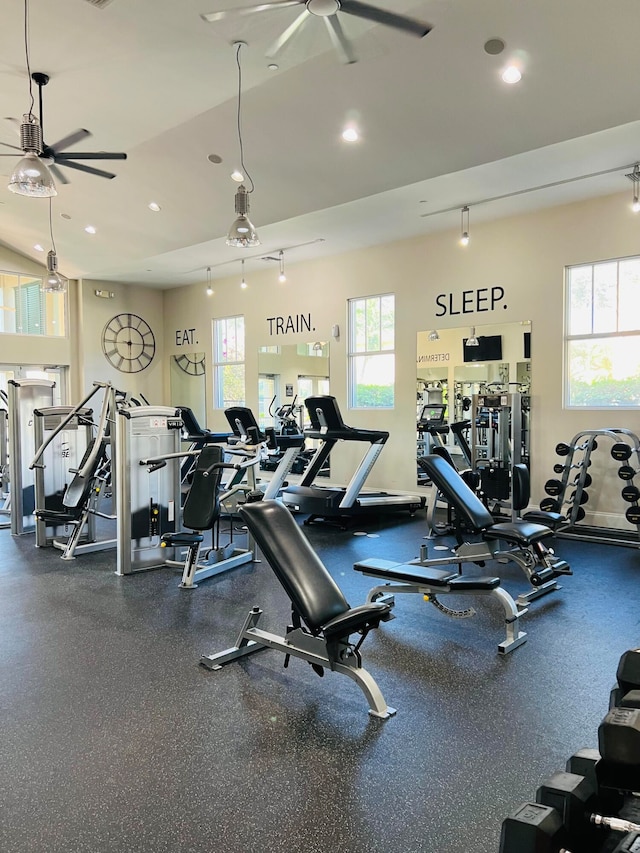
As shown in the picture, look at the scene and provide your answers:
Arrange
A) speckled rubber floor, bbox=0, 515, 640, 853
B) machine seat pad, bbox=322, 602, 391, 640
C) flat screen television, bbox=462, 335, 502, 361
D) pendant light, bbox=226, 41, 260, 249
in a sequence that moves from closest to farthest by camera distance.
Result: 1. speckled rubber floor, bbox=0, 515, 640, 853
2. machine seat pad, bbox=322, 602, 391, 640
3. pendant light, bbox=226, 41, 260, 249
4. flat screen television, bbox=462, 335, 502, 361

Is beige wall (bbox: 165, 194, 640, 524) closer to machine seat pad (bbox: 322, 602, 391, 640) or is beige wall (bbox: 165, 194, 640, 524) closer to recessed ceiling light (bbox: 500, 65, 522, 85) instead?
recessed ceiling light (bbox: 500, 65, 522, 85)

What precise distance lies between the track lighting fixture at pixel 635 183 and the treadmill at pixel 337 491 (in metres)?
3.43

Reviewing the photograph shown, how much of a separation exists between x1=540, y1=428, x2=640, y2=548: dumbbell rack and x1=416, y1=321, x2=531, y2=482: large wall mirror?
56 cm

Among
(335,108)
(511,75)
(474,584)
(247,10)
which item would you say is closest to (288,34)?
(247,10)

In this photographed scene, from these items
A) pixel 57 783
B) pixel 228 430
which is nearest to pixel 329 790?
pixel 57 783

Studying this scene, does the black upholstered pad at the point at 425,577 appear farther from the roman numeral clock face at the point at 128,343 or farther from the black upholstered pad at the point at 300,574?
the roman numeral clock face at the point at 128,343

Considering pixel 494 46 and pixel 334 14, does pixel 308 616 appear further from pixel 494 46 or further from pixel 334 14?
pixel 494 46

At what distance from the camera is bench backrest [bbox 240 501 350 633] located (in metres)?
2.80

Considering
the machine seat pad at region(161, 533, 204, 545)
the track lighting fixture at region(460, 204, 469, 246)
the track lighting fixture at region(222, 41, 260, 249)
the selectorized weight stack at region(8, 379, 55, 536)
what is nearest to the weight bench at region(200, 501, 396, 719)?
the machine seat pad at region(161, 533, 204, 545)

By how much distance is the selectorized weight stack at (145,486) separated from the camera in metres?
4.82

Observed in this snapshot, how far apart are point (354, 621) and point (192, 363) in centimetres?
901

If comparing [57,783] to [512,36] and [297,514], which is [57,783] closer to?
[512,36]

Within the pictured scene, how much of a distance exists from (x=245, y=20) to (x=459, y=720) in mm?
4127

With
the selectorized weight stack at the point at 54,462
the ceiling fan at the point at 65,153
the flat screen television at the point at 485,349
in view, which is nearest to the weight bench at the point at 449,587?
the selectorized weight stack at the point at 54,462
